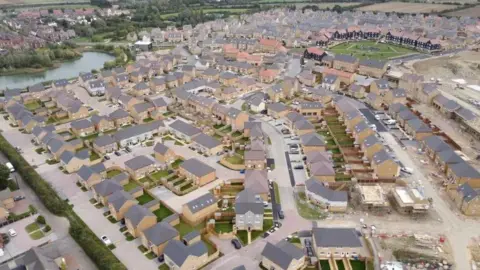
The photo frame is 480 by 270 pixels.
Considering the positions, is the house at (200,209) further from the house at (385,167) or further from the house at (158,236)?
the house at (385,167)

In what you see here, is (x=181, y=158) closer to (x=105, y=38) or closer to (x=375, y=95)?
(x=375, y=95)

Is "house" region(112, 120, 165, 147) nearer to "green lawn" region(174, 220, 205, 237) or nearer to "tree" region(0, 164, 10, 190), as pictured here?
"tree" region(0, 164, 10, 190)

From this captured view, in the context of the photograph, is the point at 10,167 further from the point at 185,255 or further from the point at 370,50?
the point at 370,50

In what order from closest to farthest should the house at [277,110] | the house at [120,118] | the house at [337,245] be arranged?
the house at [337,245] < the house at [120,118] < the house at [277,110]

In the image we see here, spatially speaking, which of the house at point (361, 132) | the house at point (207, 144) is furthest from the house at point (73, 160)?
the house at point (361, 132)

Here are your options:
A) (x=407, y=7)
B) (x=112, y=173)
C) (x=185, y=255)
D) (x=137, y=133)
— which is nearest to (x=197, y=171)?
(x=112, y=173)
